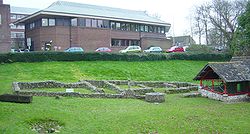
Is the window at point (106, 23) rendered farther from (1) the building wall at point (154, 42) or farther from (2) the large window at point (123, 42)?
(1) the building wall at point (154, 42)

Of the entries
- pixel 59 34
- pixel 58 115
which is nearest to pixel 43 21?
pixel 59 34

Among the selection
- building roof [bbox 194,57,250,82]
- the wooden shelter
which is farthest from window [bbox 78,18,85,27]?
the wooden shelter

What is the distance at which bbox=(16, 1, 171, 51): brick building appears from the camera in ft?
182

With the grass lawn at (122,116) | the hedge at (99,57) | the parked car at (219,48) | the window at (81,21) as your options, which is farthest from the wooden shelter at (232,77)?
the parked car at (219,48)

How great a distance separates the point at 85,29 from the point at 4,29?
1494 cm

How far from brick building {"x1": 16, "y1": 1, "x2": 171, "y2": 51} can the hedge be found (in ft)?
43.5

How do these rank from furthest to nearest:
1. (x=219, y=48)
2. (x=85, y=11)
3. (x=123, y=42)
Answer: (x=123, y=42), (x=219, y=48), (x=85, y=11)

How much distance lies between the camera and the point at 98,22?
2422 inches

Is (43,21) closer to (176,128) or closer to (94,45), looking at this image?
(94,45)

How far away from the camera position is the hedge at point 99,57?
40.2 meters

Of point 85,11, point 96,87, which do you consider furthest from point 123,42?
point 96,87

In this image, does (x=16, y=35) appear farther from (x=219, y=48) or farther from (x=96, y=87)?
(x=96, y=87)

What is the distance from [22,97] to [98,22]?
44066 millimetres

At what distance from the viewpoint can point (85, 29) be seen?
2319 inches
